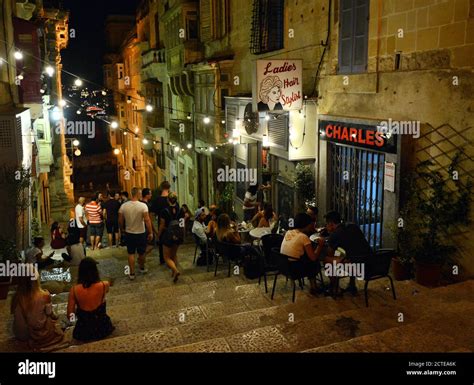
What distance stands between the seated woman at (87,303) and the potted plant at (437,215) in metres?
5.41

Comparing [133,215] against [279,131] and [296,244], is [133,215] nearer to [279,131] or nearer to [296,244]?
[296,244]

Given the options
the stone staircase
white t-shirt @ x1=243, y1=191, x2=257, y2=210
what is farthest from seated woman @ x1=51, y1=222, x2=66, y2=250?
white t-shirt @ x1=243, y1=191, x2=257, y2=210

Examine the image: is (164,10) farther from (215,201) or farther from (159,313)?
(159,313)

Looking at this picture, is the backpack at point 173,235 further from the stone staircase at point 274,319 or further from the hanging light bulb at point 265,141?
the hanging light bulb at point 265,141

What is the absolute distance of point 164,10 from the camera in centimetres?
2792

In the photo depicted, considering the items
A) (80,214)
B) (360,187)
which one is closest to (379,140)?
(360,187)

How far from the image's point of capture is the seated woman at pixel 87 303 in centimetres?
635

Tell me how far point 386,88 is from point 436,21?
1.59 m

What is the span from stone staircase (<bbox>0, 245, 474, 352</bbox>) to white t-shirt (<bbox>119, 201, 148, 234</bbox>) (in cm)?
125

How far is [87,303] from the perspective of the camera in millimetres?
6355

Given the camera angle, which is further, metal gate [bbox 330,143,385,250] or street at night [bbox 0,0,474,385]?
metal gate [bbox 330,143,385,250]

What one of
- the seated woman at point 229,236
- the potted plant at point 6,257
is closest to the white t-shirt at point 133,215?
the seated woman at point 229,236

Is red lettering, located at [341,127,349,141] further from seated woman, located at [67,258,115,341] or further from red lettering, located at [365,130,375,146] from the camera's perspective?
seated woman, located at [67,258,115,341]

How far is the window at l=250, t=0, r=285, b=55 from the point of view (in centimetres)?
1409
